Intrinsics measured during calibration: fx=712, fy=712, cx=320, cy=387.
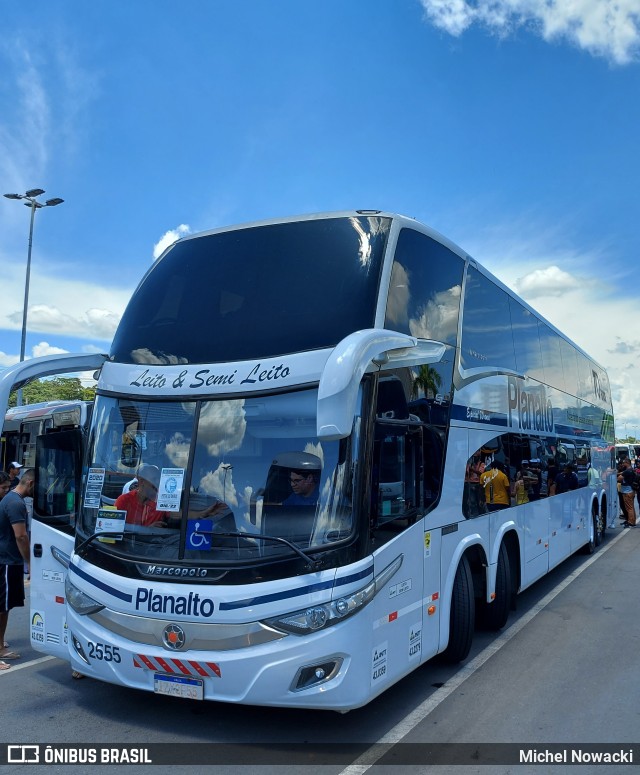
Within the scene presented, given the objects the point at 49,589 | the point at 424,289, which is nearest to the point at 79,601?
the point at 49,589

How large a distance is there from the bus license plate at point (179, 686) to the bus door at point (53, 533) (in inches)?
53.4

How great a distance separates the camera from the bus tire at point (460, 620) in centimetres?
662

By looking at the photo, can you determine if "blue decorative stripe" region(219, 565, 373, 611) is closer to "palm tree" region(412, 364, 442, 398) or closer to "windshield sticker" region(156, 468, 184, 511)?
"windshield sticker" region(156, 468, 184, 511)

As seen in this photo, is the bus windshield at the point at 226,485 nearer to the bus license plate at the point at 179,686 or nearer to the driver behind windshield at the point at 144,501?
the driver behind windshield at the point at 144,501

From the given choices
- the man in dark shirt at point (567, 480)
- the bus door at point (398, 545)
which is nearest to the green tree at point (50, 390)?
the man in dark shirt at point (567, 480)

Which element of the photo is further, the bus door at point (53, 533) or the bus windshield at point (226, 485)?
the bus door at point (53, 533)

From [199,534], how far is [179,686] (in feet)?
3.29

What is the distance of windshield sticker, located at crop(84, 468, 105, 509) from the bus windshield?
6cm

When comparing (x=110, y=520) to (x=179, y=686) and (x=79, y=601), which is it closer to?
(x=79, y=601)

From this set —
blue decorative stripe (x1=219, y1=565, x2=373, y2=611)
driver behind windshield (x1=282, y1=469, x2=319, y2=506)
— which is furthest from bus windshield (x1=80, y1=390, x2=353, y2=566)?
blue decorative stripe (x1=219, y1=565, x2=373, y2=611)

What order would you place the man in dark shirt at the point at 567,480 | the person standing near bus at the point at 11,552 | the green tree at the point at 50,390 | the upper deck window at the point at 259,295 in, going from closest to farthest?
the upper deck window at the point at 259,295 → the person standing near bus at the point at 11,552 → the man in dark shirt at the point at 567,480 → the green tree at the point at 50,390

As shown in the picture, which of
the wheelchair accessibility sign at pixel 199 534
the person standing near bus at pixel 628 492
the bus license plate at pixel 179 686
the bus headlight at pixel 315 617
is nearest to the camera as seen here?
the bus headlight at pixel 315 617

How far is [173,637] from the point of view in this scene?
4770 millimetres

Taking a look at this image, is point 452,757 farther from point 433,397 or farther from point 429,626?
point 433,397
